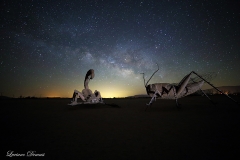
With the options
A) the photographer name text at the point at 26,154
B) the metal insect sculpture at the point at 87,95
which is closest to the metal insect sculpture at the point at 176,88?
the metal insect sculpture at the point at 87,95

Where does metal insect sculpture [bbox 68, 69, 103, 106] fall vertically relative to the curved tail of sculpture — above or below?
below

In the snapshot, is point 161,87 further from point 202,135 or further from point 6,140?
point 6,140

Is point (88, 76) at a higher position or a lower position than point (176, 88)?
higher

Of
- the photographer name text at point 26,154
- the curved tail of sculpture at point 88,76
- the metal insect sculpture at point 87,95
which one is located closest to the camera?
the photographer name text at point 26,154

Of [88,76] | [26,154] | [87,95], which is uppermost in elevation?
[88,76]

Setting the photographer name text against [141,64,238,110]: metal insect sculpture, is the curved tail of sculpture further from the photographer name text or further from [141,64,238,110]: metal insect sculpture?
the photographer name text

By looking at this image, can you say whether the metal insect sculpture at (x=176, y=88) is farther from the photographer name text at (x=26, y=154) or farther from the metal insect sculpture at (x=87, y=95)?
the photographer name text at (x=26, y=154)

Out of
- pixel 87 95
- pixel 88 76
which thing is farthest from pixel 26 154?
pixel 88 76

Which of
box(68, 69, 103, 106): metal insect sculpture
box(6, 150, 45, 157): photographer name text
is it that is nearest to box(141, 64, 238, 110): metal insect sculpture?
box(68, 69, 103, 106): metal insect sculpture

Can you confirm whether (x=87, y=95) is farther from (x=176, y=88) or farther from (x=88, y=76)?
(x=176, y=88)

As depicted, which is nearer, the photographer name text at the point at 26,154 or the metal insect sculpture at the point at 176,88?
the photographer name text at the point at 26,154

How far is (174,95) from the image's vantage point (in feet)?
21.2

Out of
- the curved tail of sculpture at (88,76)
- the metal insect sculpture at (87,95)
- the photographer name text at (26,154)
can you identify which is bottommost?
the photographer name text at (26,154)

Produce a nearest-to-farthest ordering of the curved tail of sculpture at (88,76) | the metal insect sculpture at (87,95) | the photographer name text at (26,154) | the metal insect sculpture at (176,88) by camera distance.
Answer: the photographer name text at (26,154)
the metal insect sculpture at (176,88)
the metal insect sculpture at (87,95)
the curved tail of sculpture at (88,76)
